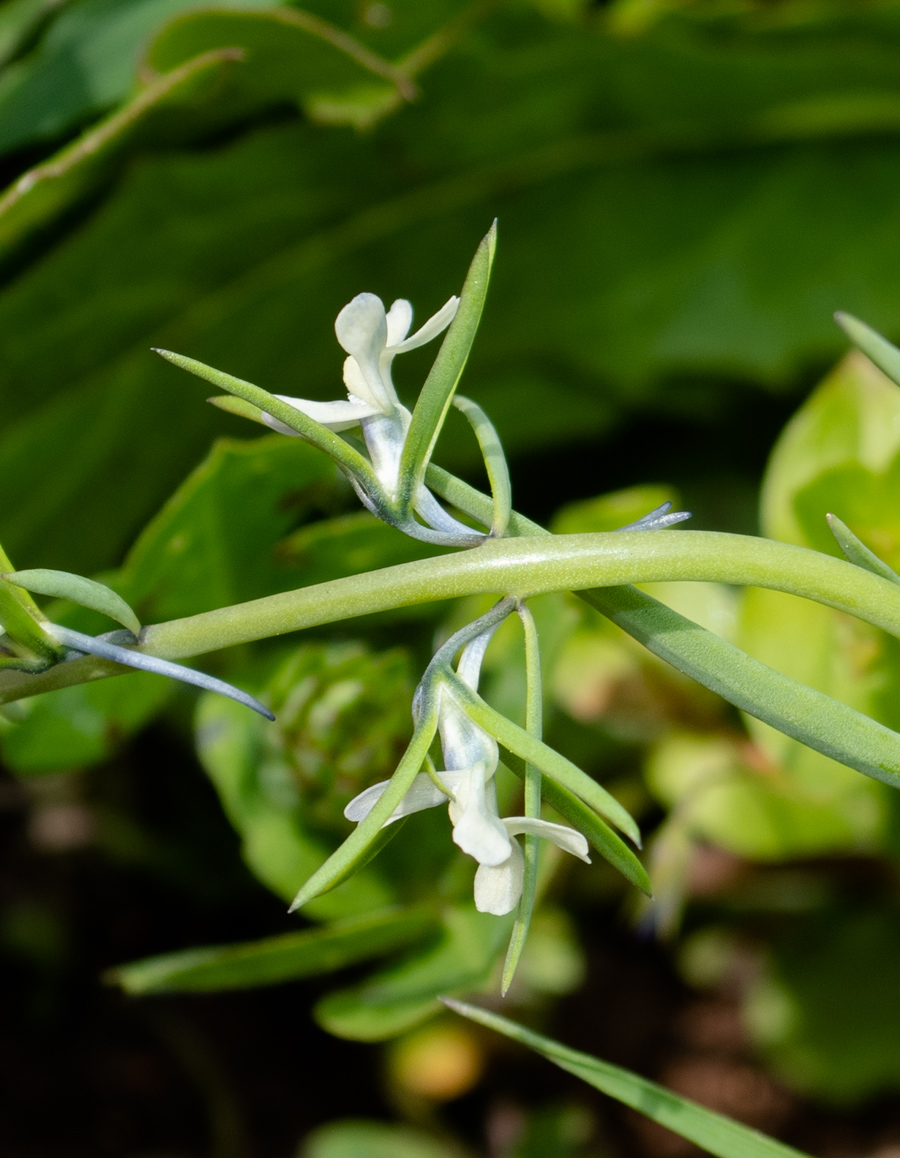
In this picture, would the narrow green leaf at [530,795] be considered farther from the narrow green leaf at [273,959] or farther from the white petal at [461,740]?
the narrow green leaf at [273,959]

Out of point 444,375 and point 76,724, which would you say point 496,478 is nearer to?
point 444,375

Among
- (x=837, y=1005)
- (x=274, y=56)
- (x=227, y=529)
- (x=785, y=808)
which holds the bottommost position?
A: (x=837, y=1005)

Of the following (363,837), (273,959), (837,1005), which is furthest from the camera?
(837,1005)

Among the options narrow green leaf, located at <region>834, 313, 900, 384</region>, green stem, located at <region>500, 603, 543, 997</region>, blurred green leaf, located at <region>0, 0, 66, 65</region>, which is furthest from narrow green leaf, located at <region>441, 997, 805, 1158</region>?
blurred green leaf, located at <region>0, 0, 66, 65</region>

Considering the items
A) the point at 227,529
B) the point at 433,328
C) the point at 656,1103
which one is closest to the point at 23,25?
the point at 227,529

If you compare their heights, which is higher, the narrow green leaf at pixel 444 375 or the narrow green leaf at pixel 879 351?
the narrow green leaf at pixel 444 375

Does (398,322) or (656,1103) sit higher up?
(398,322)

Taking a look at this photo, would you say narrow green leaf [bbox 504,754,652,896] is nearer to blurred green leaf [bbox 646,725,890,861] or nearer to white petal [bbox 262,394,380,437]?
white petal [bbox 262,394,380,437]

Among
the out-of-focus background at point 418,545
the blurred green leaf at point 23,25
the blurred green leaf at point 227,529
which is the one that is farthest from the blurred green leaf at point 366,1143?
the blurred green leaf at point 23,25
